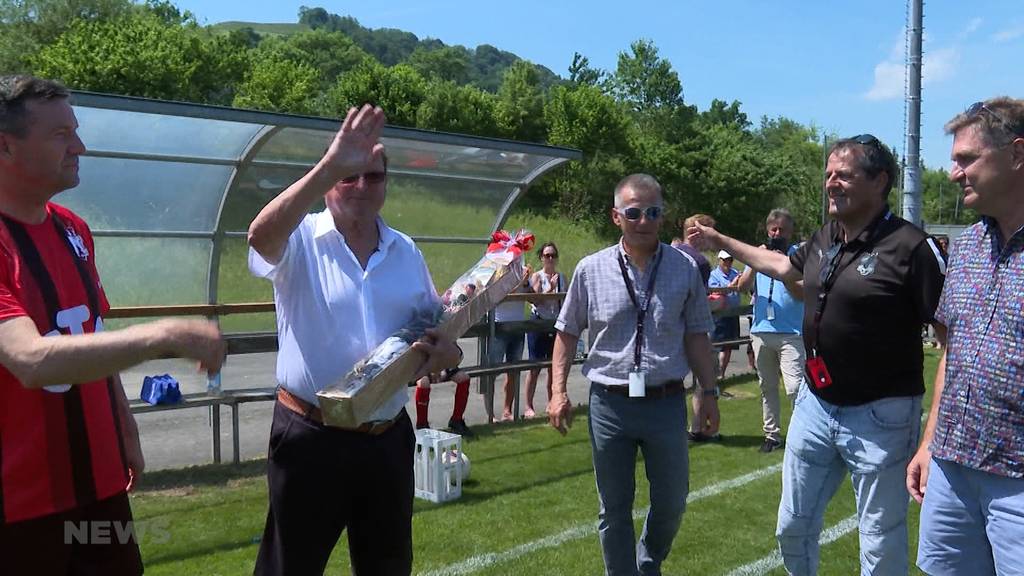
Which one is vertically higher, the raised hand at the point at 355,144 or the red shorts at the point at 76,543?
the raised hand at the point at 355,144

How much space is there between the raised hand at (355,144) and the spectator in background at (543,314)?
276 inches

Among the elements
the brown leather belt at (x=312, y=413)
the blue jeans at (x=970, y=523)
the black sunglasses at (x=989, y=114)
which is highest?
the black sunglasses at (x=989, y=114)

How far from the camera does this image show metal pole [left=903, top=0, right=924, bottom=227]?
13203 mm

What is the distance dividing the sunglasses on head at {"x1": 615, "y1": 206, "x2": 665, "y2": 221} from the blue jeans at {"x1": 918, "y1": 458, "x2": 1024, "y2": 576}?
1.93 m

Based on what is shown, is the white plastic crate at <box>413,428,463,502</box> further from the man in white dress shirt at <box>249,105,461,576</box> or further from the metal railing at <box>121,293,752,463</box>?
the man in white dress shirt at <box>249,105,461,576</box>

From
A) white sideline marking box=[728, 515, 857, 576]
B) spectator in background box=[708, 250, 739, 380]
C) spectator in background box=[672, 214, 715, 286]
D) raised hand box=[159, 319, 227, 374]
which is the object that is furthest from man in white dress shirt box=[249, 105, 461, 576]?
→ spectator in background box=[708, 250, 739, 380]

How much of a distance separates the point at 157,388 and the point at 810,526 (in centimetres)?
527

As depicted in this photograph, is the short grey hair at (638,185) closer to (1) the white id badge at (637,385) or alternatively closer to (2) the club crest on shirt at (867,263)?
(1) the white id badge at (637,385)

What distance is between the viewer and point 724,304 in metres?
12.2

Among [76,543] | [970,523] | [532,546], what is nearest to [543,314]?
[532,546]

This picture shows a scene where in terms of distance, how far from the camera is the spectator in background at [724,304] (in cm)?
1209

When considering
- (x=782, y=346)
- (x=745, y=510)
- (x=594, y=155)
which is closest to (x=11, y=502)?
(x=745, y=510)

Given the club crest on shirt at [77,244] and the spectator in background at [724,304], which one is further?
the spectator in background at [724,304]

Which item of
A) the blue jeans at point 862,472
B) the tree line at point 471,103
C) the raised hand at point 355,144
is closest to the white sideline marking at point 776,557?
the blue jeans at point 862,472
